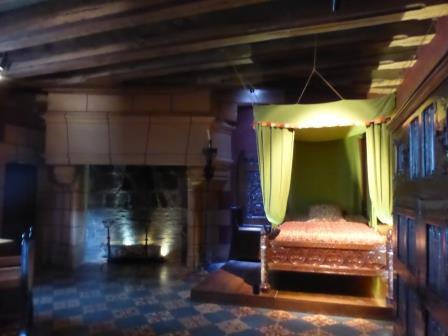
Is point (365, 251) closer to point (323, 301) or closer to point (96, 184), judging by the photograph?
point (323, 301)

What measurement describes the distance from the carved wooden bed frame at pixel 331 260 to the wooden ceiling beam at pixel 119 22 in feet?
6.91

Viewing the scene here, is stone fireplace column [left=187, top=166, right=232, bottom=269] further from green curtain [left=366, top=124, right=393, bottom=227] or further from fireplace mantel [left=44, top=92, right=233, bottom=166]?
green curtain [left=366, top=124, right=393, bottom=227]

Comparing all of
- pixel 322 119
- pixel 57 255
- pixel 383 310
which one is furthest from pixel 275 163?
pixel 57 255

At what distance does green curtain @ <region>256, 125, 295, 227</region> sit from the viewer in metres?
3.63

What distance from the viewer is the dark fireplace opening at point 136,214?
4965 millimetres

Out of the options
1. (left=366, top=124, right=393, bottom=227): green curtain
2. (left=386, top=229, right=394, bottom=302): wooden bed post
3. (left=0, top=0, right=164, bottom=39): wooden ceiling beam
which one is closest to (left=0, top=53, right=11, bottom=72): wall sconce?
(left=0, top=0, right=164, bottom=39): wooden ceiling beam

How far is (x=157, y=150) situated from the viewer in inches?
184

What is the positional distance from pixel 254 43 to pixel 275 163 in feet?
3.99

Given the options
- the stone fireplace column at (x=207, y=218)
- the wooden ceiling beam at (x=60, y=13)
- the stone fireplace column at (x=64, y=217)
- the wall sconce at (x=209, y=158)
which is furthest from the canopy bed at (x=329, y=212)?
the stone fireplace column at (x=64, y=217)

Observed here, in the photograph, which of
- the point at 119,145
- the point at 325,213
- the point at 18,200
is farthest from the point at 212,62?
the point at 18,200

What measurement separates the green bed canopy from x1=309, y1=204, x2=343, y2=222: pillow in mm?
853

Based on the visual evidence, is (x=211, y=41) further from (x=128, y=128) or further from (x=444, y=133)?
(x=444, y=133)

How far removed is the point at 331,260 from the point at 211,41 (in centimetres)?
232

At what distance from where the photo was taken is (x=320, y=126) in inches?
139
